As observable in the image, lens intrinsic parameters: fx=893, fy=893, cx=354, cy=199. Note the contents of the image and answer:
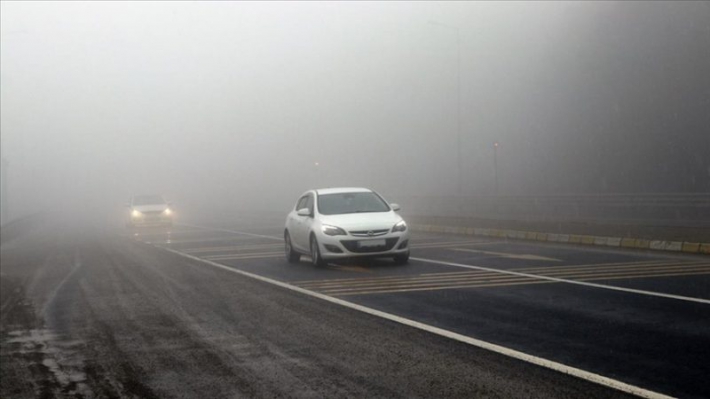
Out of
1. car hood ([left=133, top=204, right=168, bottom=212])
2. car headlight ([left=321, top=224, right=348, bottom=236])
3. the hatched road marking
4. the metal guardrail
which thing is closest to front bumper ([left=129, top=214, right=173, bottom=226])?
car hood ([left=133, top=204, right=168, bottom=212])

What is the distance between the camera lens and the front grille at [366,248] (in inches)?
651

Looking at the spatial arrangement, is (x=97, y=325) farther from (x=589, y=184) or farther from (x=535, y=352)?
(x=589, y=184)

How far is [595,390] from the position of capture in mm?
6059

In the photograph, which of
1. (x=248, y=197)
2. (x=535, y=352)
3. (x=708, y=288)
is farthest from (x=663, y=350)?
(x=248, y=197)

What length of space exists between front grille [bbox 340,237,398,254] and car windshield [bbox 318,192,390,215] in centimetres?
126

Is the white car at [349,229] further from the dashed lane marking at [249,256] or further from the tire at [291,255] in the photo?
the dashed lane marking at [249,256]

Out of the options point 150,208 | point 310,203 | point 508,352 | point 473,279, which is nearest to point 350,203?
point 310,203

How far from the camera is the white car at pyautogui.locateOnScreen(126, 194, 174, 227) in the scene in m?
41.0

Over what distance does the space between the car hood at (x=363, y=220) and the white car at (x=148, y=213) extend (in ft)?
82.5

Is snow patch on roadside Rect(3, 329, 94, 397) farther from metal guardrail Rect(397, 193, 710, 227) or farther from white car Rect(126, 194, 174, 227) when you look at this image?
white car Rect(126, 194, 174, 227)

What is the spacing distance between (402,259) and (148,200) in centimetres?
2742

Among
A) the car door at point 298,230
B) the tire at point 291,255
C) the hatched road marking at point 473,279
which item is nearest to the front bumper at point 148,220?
the car door at point 298,230

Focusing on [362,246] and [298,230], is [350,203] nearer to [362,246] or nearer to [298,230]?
[298,230]

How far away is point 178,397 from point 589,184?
56.7 metres
